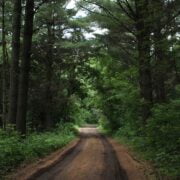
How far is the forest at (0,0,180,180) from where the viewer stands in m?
13.6

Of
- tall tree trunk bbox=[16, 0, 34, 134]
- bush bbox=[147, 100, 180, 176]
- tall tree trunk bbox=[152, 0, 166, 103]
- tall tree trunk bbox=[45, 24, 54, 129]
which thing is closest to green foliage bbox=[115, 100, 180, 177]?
bush bbox=[147, 100, 180, 176]

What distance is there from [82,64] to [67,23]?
475 cm

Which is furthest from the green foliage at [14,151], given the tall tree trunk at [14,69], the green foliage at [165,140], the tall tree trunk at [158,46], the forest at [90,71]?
the tall tree trunk at [158,46]

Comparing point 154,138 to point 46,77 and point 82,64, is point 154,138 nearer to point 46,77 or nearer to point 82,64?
point 46,77

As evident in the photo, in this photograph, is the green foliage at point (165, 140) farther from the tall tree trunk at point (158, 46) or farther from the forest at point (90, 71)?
the tall tree trunk at point (158, 46)

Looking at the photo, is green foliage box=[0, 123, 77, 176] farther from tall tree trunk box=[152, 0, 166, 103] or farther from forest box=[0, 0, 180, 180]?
tall tree trunk box=[152, 0, 166, 103]

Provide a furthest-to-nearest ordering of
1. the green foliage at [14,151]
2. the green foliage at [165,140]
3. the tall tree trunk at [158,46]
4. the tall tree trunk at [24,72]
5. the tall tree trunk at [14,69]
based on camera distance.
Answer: the tall tree trunk at [24,72] < the tall tree trunk at [14,69] < the tall tree trunk at [158,46] < the green foliage at [14,151] < the green foliage at [165,140]

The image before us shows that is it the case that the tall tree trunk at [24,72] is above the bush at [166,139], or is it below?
above

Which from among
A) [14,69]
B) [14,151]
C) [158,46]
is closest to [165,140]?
[158,46]

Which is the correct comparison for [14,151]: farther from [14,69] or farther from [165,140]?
[165,140]

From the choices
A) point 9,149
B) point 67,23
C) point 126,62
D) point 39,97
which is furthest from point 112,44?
point 9,149

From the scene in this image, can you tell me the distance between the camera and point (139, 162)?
43.4ft

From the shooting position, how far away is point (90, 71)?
3394 cm

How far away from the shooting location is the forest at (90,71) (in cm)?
1360
